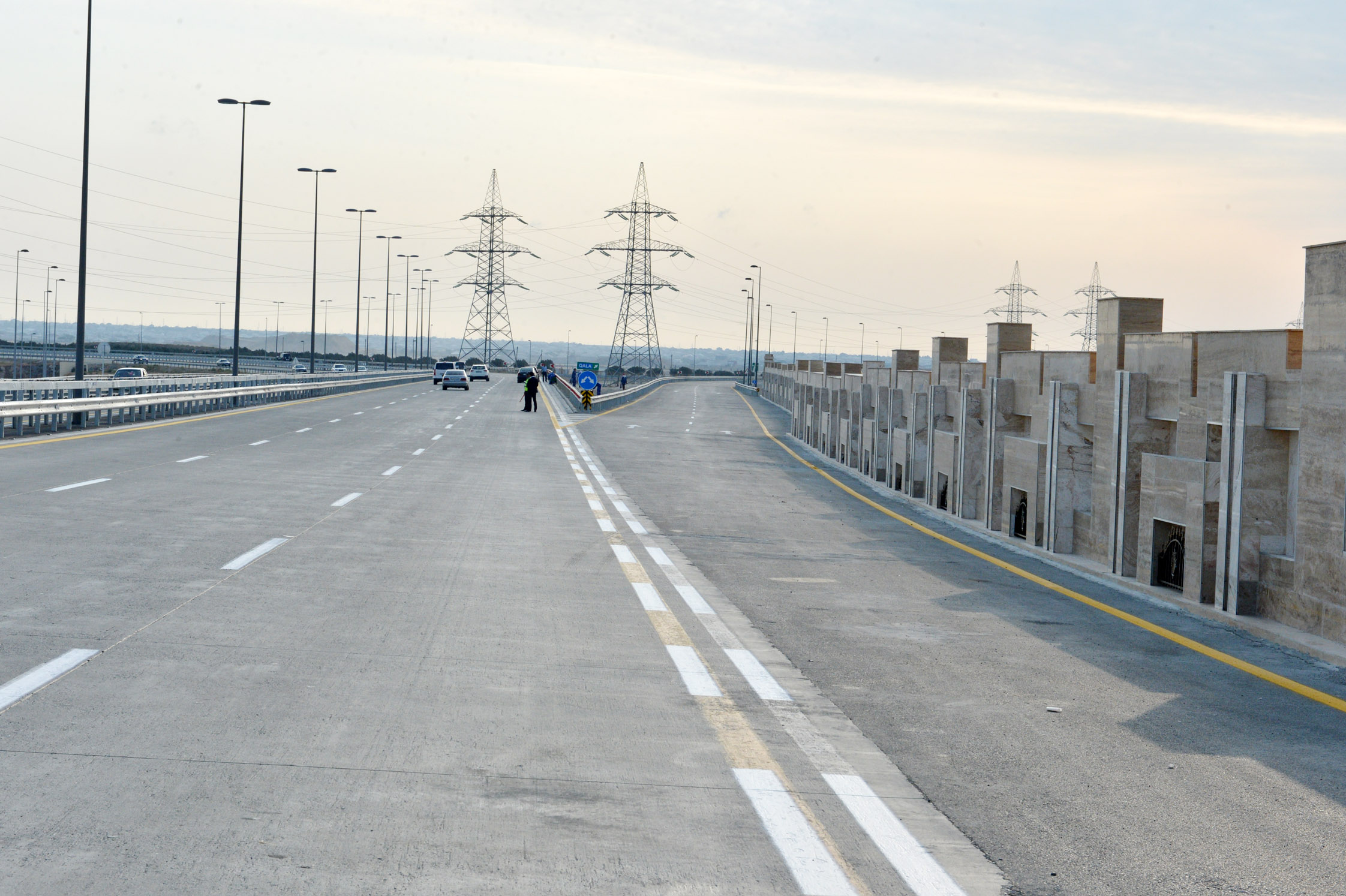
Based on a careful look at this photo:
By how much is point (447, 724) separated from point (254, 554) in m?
6.16

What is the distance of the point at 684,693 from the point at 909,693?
1.27m

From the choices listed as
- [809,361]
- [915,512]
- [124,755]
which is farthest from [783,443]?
[124,755]

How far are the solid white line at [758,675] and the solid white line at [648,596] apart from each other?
5.52 ft

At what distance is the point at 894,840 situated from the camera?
15.7ft

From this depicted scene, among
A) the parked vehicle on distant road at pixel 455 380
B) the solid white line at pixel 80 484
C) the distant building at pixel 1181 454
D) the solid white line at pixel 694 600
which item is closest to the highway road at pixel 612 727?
the solid white line at pixel 694 600

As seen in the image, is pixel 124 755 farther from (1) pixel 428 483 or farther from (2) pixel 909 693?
(1) pixel 428 483

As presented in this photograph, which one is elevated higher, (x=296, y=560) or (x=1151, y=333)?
(x=1151, y=333)

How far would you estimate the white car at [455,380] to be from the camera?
260 feet

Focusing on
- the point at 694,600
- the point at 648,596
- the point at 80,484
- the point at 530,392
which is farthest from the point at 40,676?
the point at 530,392

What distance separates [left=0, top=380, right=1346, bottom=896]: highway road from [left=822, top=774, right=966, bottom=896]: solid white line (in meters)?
0.02

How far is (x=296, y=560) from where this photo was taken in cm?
1141

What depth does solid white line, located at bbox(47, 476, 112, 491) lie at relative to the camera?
54.0ft

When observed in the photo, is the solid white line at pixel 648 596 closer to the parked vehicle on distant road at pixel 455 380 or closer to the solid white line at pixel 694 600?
the solid white line at pixel 694 600

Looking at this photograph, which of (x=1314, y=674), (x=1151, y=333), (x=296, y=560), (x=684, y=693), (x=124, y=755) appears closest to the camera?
(x=124, y=755)
